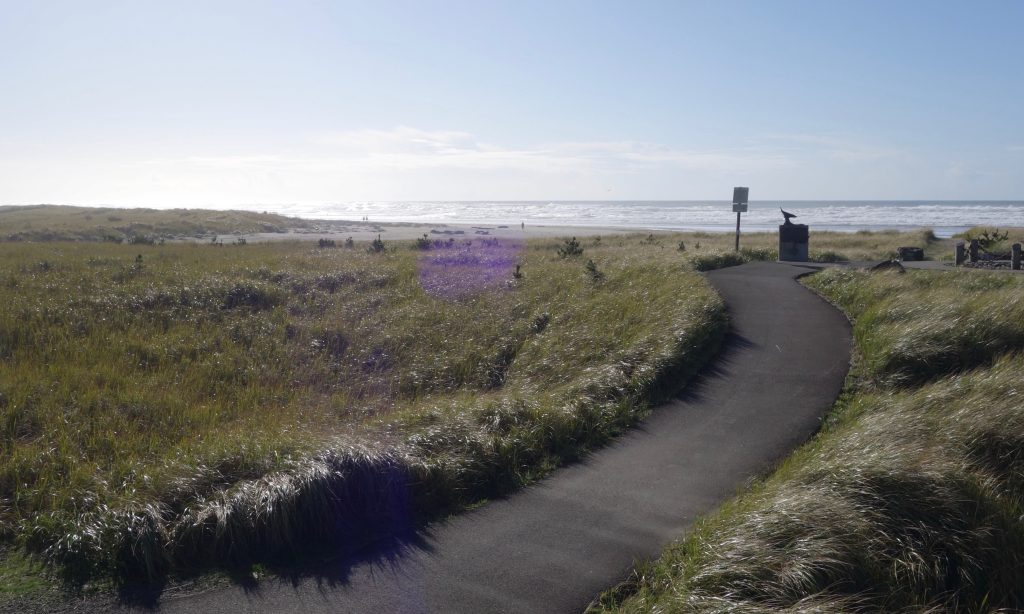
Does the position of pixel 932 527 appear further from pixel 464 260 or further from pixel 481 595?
pixel 464 260

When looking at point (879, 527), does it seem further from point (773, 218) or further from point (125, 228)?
point (773, 218)

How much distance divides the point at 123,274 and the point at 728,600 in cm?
1939

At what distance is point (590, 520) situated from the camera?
18.2 feet

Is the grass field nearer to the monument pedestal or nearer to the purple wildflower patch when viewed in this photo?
the purple wildflower patch

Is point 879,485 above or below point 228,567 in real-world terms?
above

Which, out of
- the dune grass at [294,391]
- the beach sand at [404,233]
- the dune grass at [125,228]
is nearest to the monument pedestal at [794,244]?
the dune grass at [294,391]

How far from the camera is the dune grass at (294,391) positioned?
17.5ft

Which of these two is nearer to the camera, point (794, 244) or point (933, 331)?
point (933, 331)

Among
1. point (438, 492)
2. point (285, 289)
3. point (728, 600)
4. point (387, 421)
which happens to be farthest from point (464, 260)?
point (728, 600)

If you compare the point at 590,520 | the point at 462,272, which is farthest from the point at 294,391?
the point at 462,272

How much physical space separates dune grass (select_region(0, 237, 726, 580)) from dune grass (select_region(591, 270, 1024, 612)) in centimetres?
205

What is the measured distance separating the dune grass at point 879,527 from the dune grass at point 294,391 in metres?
2.05

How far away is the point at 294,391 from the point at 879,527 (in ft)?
25.8

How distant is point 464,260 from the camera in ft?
84.1
